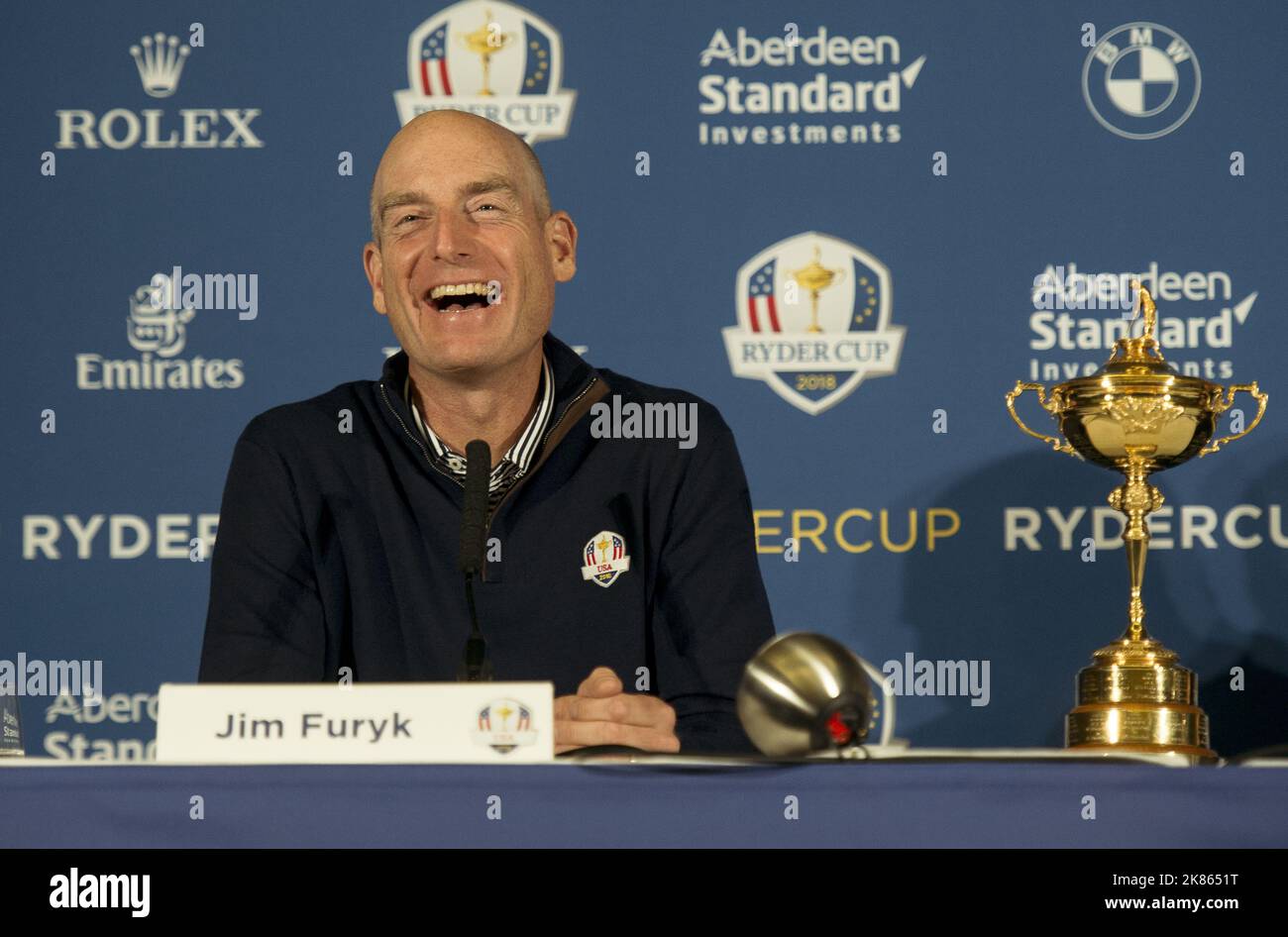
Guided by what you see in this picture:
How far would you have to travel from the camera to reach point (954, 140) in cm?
317

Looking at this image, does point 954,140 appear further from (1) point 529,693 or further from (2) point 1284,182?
(1) point 529,693

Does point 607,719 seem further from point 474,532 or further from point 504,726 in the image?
point 504,726

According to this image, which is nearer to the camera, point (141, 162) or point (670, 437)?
point (670, 437)

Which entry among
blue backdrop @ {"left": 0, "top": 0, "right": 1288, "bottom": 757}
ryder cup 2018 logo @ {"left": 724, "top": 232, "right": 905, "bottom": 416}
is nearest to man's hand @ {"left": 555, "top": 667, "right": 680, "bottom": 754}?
blue backdrop @ {"left": 0, "top": 0, "right": 1288, "bottom": 757}

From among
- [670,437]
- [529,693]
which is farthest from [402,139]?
[529,693]

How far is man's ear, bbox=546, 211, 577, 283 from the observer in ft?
9.26

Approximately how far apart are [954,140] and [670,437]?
959 mm

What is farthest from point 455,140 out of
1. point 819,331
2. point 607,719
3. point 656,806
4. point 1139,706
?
point 656,806

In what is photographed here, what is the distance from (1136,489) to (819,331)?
0.87m

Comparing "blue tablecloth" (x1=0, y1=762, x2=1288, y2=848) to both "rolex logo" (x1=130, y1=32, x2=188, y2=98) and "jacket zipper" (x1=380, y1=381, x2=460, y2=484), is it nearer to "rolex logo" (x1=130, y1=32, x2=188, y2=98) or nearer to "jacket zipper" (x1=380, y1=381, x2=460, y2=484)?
"jacket zipper" (x1=380, y1=381, x2=460, y2=484)

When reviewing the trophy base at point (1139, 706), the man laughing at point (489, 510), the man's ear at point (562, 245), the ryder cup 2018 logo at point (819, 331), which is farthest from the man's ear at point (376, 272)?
the trophy base at point (1139, 706)

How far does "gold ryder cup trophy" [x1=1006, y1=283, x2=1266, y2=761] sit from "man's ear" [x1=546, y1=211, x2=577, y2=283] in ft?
2.63

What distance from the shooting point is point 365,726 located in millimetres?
1431
